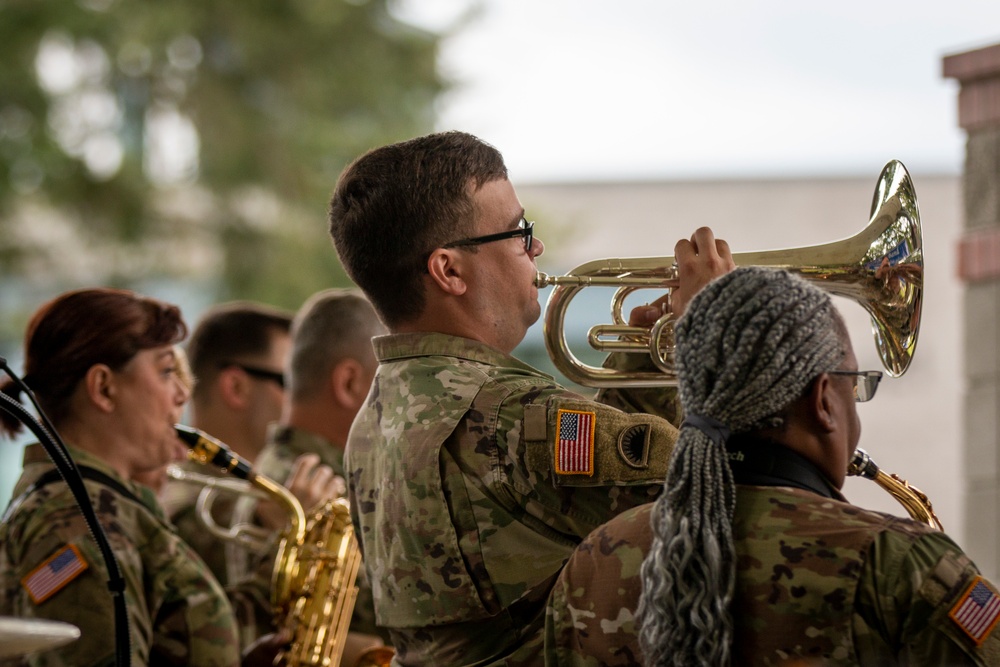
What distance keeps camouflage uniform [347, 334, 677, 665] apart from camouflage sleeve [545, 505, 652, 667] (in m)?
0.27

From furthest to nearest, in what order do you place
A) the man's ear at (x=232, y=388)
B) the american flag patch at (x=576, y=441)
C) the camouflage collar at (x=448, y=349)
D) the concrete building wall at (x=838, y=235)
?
1. the concrete building wall at (x=838, y=235)
2. the man's ear at (x=232, y=388)
3. the camouflage collar at (x=448, y=349)
4. the american flag patch at (x=576, y=441)

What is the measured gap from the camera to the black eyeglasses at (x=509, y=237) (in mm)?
2971

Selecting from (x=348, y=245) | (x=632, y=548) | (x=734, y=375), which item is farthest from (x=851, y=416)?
(x=348, y=245)

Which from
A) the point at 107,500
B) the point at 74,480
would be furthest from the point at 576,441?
the point at 107,500

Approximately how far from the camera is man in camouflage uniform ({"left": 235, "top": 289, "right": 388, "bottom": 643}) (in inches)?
195

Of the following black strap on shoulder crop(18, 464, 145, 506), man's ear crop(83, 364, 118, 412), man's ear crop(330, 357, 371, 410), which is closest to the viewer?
black strap on shoulder crop(18, 464, 145, 506)

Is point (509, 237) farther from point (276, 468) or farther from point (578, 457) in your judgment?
point (276, 468)

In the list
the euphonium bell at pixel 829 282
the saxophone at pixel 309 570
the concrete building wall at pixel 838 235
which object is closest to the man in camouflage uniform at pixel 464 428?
the euphonium bell at pixel 829 282

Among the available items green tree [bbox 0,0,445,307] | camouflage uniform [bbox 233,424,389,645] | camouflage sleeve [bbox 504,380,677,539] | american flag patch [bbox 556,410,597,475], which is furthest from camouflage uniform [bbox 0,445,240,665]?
green tree [bbox 0,0,445,307]

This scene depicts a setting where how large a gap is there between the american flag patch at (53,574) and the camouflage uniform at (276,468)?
1199mm

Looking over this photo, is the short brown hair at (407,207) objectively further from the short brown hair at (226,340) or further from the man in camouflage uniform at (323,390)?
the short brown hair at (226,340)

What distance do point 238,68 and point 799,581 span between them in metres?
13.0

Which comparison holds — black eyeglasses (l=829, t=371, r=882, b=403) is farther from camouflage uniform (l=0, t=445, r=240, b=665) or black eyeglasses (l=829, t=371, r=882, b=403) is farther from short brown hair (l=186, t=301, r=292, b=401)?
short brown hair (l=186, t=301, r=292, b=401)

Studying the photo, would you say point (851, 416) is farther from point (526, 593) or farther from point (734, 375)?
point (526, 593)
